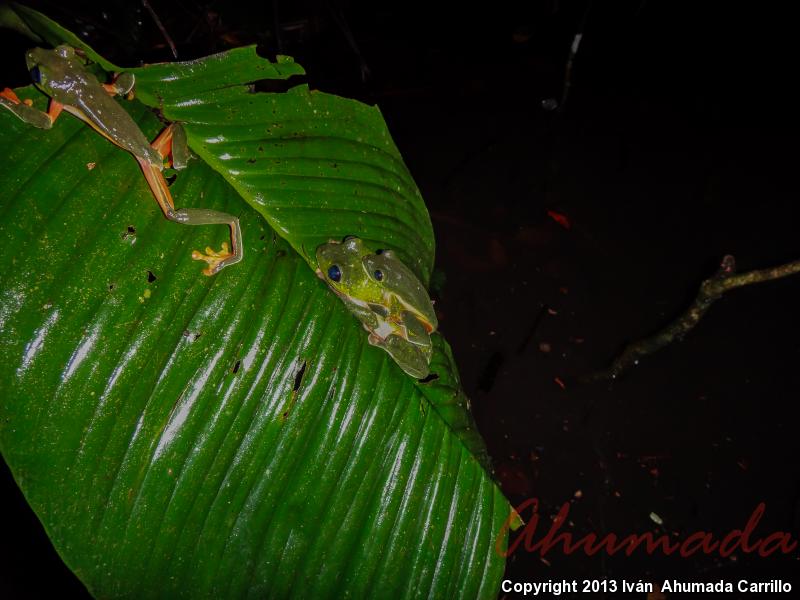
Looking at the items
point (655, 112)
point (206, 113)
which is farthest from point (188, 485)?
point (655, 112)

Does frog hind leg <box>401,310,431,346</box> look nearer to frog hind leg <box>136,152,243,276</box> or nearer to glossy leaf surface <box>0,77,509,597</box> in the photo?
glossy leaf surface <box>0,77,509,597</box>

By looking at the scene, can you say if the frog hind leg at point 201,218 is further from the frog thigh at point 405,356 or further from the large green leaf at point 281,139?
the frog thigh at point 405,356

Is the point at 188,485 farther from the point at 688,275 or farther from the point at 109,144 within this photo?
the point at 688,275

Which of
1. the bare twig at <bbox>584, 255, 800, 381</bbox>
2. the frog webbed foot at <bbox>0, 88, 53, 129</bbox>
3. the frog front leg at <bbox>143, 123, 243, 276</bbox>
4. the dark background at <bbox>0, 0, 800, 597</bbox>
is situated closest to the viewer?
the frog webbed foot at <bbox>0, 88, 53, 129</bbox>

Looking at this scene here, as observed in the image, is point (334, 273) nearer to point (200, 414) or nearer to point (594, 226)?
point (200, 414)

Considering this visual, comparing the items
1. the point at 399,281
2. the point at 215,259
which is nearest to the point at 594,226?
the point at 399,281

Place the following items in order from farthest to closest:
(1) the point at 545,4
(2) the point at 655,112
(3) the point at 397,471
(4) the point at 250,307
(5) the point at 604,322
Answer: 1. (1) the point at 545,4
2. (2) the point at 655,112
3. (5) the point at 604,322
4. (3) the point at 397,471
5. (4) the point at 250,307

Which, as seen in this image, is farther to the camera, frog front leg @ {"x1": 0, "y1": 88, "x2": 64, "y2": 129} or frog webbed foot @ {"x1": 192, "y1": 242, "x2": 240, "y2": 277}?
frog webbed foot @ {"x1": 192, "y1": 242, "x2": 240, "y2": 277}

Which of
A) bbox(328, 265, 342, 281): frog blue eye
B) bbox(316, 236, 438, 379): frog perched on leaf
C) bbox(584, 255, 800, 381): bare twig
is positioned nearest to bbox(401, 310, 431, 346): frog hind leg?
bbox(316, 236, 438, 379): frog perched on leaf

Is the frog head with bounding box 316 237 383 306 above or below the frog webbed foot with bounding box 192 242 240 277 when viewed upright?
above
